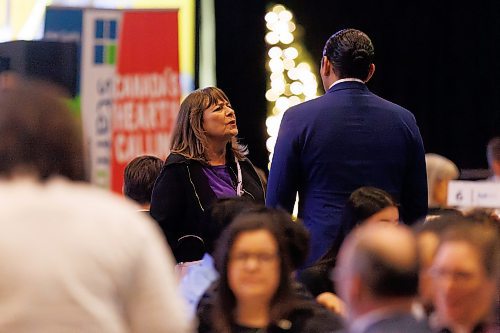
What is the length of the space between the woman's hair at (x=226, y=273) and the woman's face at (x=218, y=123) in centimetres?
106

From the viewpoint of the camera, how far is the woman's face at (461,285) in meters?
2.85

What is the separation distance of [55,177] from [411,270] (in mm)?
694

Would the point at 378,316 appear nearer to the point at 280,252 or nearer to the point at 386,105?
the point at 280,252

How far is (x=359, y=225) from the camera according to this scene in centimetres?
377

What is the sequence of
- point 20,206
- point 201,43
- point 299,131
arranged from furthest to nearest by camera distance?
point 201,43 < point 299,131 < point 20,206

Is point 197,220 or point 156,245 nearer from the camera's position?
point 156,245

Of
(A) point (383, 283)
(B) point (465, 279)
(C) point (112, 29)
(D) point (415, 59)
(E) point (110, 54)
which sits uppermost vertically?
Answer: (C) point (112, 29)

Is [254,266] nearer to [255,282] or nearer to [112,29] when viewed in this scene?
[255,282]

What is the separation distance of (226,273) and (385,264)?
1.11 m

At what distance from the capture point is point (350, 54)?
413cm

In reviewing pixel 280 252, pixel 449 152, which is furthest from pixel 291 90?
pixel 280 252

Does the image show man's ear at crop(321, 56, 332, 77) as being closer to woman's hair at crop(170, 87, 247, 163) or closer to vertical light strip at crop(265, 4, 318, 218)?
woman's hair at crop(170, 87, 247, 163)

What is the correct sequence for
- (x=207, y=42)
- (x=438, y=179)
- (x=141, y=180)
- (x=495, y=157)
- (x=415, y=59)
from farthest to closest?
(x=415, y=59) < (x=207, y=42) < (x=495, y=157) < (x=438, y=179) < (x=141, y=180)

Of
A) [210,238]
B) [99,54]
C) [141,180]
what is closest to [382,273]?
[210,238]
